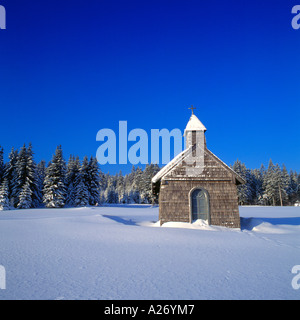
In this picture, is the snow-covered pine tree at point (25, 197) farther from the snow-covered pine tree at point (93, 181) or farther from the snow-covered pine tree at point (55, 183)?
the snow-covered pine tree at point (93, 181)

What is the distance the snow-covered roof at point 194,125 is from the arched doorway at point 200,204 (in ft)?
15.6

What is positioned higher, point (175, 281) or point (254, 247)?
point (175, 281)

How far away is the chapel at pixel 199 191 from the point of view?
14.2 m

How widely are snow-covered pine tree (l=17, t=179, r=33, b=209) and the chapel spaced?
31958 mm

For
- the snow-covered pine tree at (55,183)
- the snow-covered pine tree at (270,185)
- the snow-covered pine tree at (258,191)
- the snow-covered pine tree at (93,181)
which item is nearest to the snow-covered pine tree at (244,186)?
the snow-covered pine tree at (258,191)

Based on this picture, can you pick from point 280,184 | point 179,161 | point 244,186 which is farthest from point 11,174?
point 280,184

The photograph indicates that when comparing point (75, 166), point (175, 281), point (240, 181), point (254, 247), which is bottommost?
point (254, 247)

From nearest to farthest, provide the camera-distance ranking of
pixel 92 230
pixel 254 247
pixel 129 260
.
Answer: pixel 129 260, pixel 254 247, pixel 92 230

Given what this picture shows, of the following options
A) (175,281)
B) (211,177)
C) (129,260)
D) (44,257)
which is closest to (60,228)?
(44,257)

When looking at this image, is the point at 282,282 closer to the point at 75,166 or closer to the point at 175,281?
the point at 175,281

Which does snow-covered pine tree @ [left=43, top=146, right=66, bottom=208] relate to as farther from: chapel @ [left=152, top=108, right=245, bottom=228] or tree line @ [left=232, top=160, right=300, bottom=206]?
tree line @ [left=232, top=160, right=300, bottom=206]

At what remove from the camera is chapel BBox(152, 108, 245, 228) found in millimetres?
14250
